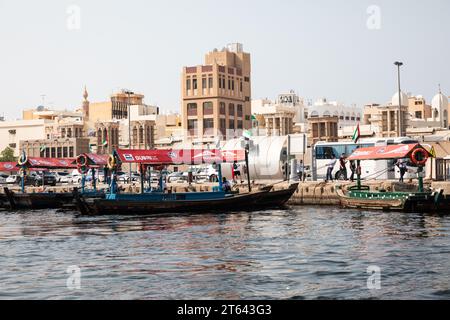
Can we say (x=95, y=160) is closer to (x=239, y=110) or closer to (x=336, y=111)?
(x=239, y=110)

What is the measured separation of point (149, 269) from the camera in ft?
80.2

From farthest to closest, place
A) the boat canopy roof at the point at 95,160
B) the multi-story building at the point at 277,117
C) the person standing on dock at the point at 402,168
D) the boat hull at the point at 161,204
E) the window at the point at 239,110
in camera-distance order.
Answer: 1. the window at the point at 239,110
2. the multi-story building at the point at 277,117
3. the boat canopy roof at the point at 95,160
4. the person standing on dock at the point at 402,168
5. the boat hull at the point at 161,204

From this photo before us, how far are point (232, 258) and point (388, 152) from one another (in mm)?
24541

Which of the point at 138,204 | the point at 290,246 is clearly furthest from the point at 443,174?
the point at 290,246

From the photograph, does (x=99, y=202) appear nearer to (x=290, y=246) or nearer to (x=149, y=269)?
(x=290, y=246)

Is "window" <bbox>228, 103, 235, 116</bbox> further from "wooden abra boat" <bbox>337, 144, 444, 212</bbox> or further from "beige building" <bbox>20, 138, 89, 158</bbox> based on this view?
"wooden abra boat" <bbox>337, 144, 444, 212</bbox>

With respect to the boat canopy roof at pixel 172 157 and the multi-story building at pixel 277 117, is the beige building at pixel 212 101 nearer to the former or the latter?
the multi-story building at pixel 277 117

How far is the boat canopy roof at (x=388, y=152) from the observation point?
1818 inches

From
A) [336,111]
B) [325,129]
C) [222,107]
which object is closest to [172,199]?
[325,129]

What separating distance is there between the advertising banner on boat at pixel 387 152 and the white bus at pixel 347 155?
10.5 metres

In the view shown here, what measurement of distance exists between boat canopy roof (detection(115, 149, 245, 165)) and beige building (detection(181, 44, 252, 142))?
9398 centimetres

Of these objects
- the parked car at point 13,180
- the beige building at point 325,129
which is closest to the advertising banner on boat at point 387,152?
the parked car at point 13,180

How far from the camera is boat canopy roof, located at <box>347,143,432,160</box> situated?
4619 centimetres
